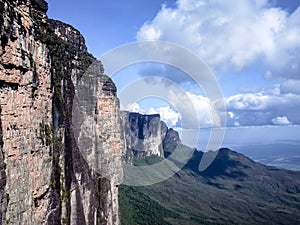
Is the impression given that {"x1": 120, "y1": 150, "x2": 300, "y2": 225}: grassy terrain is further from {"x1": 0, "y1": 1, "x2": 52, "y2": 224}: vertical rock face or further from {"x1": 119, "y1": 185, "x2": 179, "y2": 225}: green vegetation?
{"x1": 0, "y1": 1, "x2": 52, "y2": 224}: vertical rock face

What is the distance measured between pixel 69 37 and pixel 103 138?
32.5 ft

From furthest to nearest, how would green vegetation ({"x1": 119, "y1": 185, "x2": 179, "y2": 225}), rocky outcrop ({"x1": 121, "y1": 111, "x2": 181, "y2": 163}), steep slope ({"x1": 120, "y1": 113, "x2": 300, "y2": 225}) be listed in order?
rocky outcrop ({"x1": 121, "y1": 111, "x2": 181, "y2": 163}) < steep slope ({"x1": 120, "y1": 113, "x2": 300, "y2": 225}) < green vegetation ({"x1": 119, "y1": 185, "x2": 179, "y2": 225})

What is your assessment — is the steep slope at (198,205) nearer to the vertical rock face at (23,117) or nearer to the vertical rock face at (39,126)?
the vertical rock face at (39,126)

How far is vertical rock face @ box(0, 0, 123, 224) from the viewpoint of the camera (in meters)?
17.1

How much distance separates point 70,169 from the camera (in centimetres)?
2889

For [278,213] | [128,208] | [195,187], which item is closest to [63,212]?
[128,208]

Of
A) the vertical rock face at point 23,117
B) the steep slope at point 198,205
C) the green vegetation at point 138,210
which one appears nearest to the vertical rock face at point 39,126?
the vertical rock face at point 23,117

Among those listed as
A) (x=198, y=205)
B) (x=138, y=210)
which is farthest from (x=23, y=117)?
(x=198, y=205)

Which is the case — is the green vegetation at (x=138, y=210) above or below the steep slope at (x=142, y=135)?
below

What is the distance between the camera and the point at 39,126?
70.2ft

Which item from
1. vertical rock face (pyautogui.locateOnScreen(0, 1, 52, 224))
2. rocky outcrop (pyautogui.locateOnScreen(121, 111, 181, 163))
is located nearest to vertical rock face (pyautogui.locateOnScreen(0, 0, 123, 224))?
vertical rock face (pyautogui.locateOnScreen(0, 1, 52, 224))

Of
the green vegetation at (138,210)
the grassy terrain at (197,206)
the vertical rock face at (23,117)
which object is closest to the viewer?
the vertical rock face at (23,117)

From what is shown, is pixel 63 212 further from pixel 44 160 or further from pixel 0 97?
pixel 0 97

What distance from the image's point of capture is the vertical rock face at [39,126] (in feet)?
56.2
